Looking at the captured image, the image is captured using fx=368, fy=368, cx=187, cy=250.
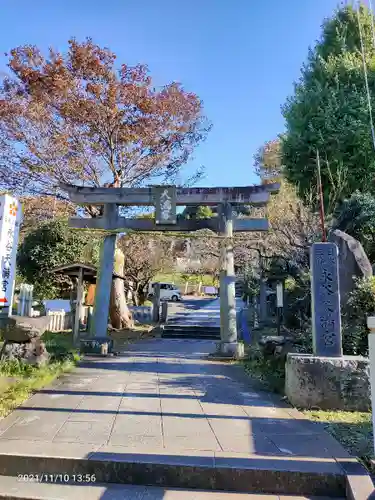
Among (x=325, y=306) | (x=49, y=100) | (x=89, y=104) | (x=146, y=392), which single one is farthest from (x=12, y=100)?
(x=325, y=306)

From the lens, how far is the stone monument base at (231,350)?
32.7 feet

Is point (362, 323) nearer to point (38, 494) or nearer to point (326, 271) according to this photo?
point (326, 271)

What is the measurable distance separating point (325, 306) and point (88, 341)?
6.81 m

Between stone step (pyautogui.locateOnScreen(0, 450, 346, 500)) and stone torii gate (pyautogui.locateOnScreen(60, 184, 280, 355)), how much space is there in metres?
6.54

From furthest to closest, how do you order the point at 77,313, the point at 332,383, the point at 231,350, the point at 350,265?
the point at 77,313
the point at 231,350
the point at 350,265
the point at 332,383

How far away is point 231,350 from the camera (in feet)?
33.0

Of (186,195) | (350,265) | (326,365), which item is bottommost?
(326,365)

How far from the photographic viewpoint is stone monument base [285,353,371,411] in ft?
17.4

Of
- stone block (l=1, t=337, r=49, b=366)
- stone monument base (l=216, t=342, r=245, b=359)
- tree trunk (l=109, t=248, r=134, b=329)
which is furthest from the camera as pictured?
tree trunk (l=109, t=248, r=134, b=329)

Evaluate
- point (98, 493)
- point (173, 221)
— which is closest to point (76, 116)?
point (173, 221)

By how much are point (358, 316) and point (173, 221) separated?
5428 mm

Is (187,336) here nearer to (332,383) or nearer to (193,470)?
(332,383)

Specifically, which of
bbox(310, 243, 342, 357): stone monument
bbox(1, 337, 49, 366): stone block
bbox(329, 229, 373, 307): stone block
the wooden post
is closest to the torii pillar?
bbox(329, 229, 373, 307): stone block

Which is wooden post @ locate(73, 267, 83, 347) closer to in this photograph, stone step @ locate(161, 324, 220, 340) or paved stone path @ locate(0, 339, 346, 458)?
paved stone path @ locate(0, 339, 346, 458)
